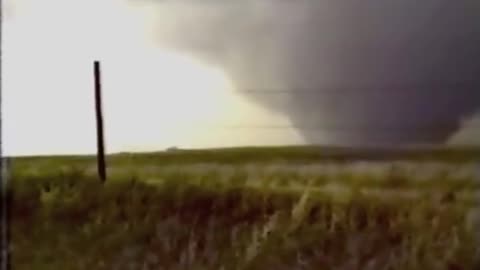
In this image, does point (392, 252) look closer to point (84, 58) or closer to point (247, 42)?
point (247, 42)

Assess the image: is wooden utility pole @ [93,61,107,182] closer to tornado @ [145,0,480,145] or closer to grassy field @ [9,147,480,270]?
grassy field @ [9,147,480,270]

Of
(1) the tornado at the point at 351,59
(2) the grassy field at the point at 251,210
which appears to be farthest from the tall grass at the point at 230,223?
(1) the tornado at the point at 351,59

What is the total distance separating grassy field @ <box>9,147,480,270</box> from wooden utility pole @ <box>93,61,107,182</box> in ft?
0.05

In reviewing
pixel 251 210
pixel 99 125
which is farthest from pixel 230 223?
pixel 99 125

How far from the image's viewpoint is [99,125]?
62.0 inches

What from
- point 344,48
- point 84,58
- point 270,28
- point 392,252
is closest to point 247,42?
point 270,28

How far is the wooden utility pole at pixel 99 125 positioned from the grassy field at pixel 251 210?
1 cm

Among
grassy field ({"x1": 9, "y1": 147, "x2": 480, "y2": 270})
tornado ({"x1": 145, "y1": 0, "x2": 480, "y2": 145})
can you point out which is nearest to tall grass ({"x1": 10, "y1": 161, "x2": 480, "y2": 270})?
grassy field ({"x1": 9, "y1": 147, "x2": 480, "y2": 270})

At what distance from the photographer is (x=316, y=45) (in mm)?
1526

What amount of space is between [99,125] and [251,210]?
316 millimetres

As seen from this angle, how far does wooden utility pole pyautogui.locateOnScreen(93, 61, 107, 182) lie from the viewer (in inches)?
61.9

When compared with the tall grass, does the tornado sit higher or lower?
higher

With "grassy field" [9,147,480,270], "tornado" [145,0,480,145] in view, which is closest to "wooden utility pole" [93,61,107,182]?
"grassy field" [9,147,480,270]

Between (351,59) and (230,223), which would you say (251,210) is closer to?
(230,223)
